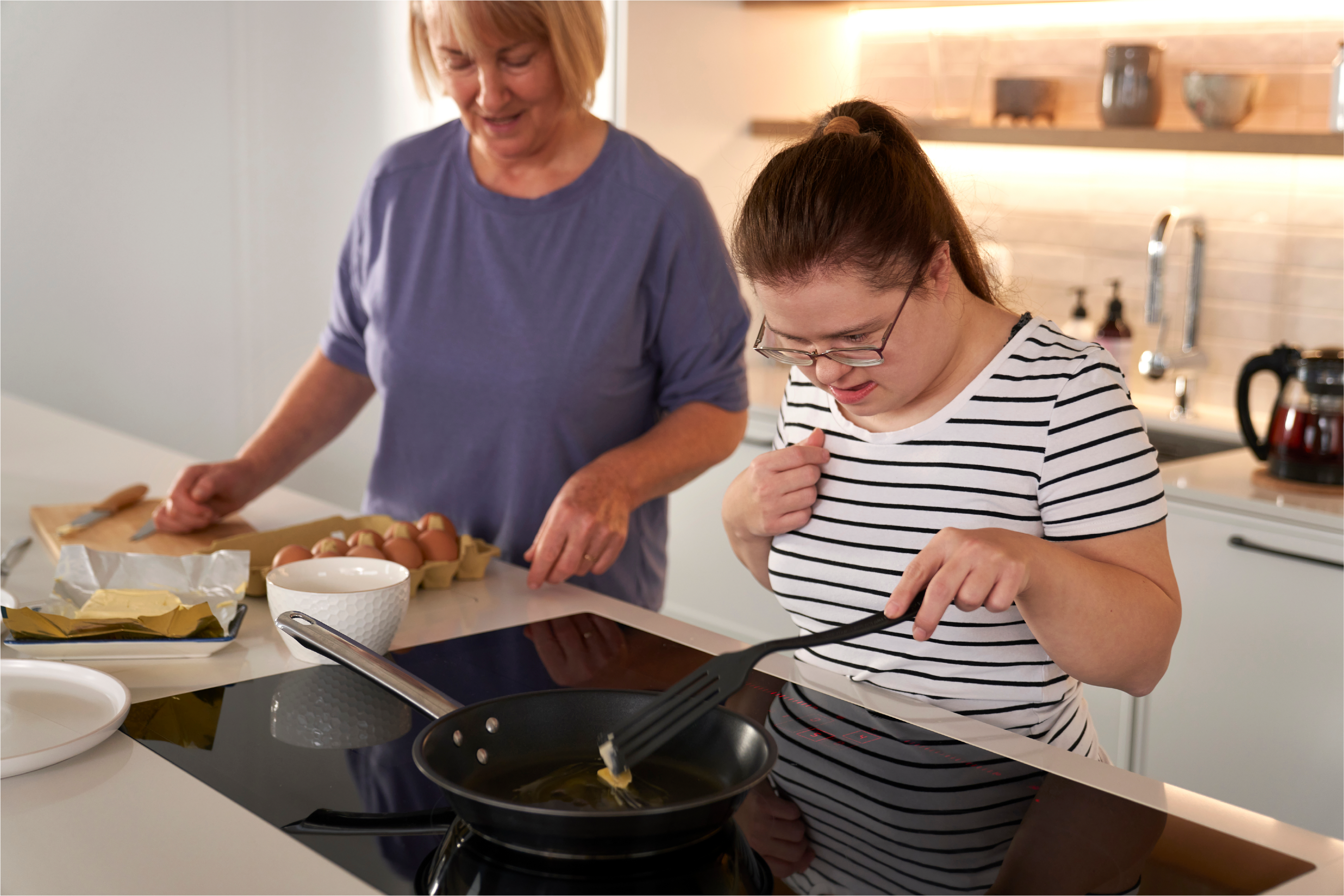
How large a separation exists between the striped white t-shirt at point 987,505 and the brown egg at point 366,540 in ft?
1.53

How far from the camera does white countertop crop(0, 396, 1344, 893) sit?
77 cm

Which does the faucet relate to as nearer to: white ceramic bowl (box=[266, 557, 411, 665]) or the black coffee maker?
the black coffee maker

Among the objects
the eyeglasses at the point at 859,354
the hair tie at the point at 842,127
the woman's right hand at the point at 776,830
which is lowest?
the woman's right hand at the point at 776,830

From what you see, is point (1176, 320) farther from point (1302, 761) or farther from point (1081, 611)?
point (1081, 611)

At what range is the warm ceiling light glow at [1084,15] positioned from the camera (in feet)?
8.53

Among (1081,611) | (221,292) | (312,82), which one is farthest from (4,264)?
(1081,611)

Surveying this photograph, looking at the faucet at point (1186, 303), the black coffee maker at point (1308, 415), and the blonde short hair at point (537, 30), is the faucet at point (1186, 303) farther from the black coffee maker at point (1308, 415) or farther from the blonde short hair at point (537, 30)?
Answer: the blonde short hair at point (537, 30)

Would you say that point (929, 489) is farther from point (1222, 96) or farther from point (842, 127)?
point (1222, 96)

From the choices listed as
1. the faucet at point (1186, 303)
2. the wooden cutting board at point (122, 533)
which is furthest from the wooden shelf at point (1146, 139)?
the wooden cutting board at point (122, 533)

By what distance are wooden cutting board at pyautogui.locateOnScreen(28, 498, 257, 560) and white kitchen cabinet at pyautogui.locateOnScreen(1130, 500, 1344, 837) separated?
5.19 ft

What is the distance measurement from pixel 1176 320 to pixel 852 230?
2.07 m

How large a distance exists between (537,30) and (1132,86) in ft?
5.40

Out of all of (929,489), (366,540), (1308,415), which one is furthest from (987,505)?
(1308,415)

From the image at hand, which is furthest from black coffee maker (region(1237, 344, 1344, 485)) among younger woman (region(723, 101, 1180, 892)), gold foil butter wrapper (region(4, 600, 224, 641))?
gold foil butter wrapper (region(4, 600, 224, 641))
